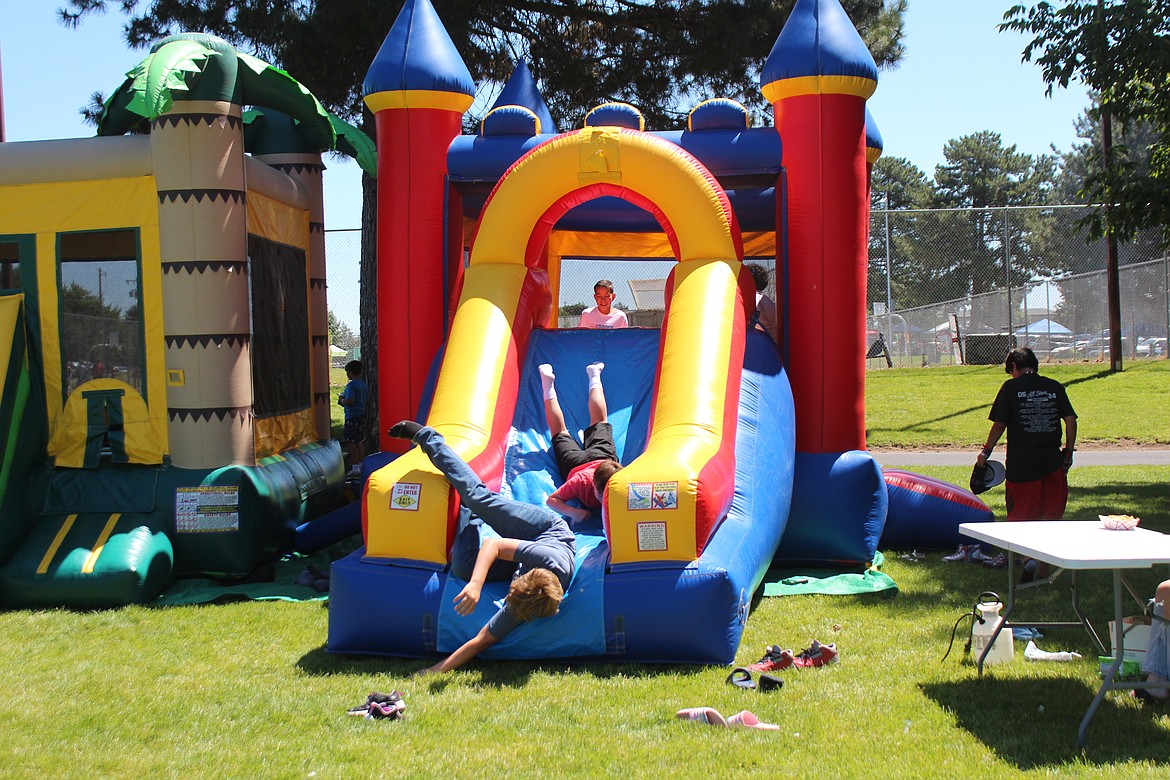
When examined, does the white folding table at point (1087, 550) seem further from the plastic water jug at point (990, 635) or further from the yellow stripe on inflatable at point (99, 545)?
the yellow stripe on inflatable at point (99, 545)

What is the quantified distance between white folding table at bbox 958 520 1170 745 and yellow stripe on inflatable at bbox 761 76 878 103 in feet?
11.7

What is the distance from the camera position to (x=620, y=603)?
501cm

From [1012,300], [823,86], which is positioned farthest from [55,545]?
[1012,300]

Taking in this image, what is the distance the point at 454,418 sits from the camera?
6078 millimetres

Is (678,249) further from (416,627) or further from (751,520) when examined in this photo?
(416,627)

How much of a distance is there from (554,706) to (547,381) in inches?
110

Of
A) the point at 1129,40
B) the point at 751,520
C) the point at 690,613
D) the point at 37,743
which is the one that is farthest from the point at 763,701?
the point at 1129,40

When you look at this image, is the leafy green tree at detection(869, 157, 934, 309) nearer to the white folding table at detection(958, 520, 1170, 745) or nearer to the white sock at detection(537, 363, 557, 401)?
the white sock at detection(537, 363, 557, 401)

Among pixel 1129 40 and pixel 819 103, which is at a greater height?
pixel 1129 40

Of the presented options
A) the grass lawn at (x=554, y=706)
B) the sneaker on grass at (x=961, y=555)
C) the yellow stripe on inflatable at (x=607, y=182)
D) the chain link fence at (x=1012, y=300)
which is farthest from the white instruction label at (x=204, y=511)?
the chain link fence at (x=1012, y=300)

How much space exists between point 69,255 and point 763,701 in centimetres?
543

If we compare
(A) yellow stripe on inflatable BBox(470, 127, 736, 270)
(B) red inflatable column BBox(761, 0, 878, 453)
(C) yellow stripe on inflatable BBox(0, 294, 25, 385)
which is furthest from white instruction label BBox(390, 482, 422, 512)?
(C) yellow stripe on inflatable BBox(0, 294, 25, 385)

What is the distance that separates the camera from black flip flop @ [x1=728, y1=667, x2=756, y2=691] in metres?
4.56

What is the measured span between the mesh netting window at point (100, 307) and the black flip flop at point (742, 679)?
15.1ft
